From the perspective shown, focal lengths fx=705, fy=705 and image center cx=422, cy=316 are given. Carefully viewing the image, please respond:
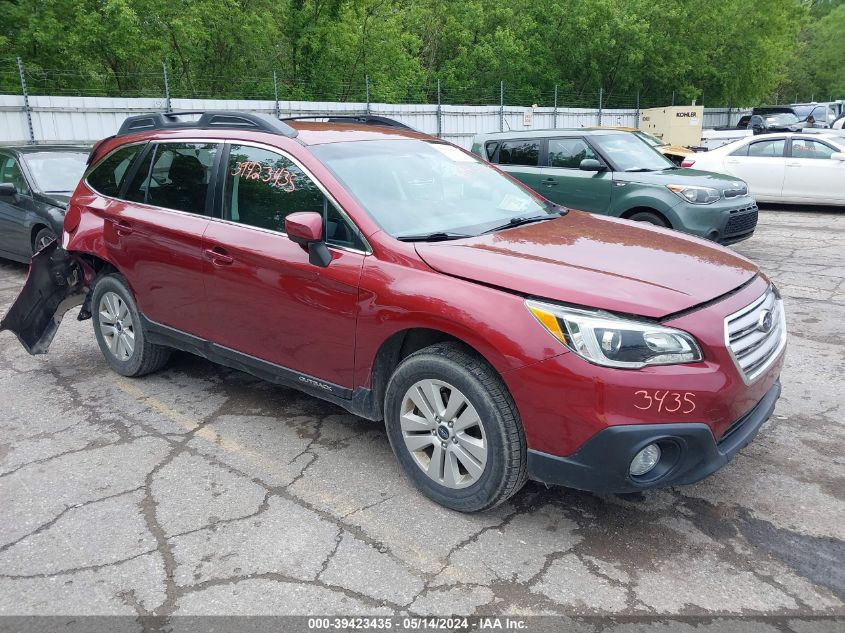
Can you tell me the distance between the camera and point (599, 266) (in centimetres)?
324

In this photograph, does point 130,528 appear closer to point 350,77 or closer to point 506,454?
point 506,454

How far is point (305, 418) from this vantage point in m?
4.52

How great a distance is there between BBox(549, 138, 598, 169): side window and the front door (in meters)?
5.89

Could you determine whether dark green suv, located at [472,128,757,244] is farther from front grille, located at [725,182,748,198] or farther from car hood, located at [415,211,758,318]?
car hood, located at [415,211,758,318]

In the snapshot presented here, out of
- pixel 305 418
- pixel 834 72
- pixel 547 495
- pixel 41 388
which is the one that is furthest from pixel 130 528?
pixel 834 72

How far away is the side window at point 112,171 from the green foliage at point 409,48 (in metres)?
13.2

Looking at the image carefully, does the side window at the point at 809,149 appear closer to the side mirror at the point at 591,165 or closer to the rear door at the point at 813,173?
the rear door at the point at 813,173

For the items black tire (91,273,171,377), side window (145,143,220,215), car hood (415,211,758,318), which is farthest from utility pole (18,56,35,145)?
car hood (415,211,758,318)

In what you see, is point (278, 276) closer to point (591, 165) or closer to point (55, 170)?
point (591, 165)

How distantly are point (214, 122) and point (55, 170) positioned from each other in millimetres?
5204

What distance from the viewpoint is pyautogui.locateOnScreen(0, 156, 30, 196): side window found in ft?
27.6

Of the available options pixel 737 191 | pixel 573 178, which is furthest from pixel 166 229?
pixel 737 191

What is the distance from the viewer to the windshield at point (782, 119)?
73.5 feet

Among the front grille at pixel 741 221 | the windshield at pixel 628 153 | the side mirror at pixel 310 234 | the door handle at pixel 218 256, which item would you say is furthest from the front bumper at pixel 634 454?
the windshield at pixel 628 153
